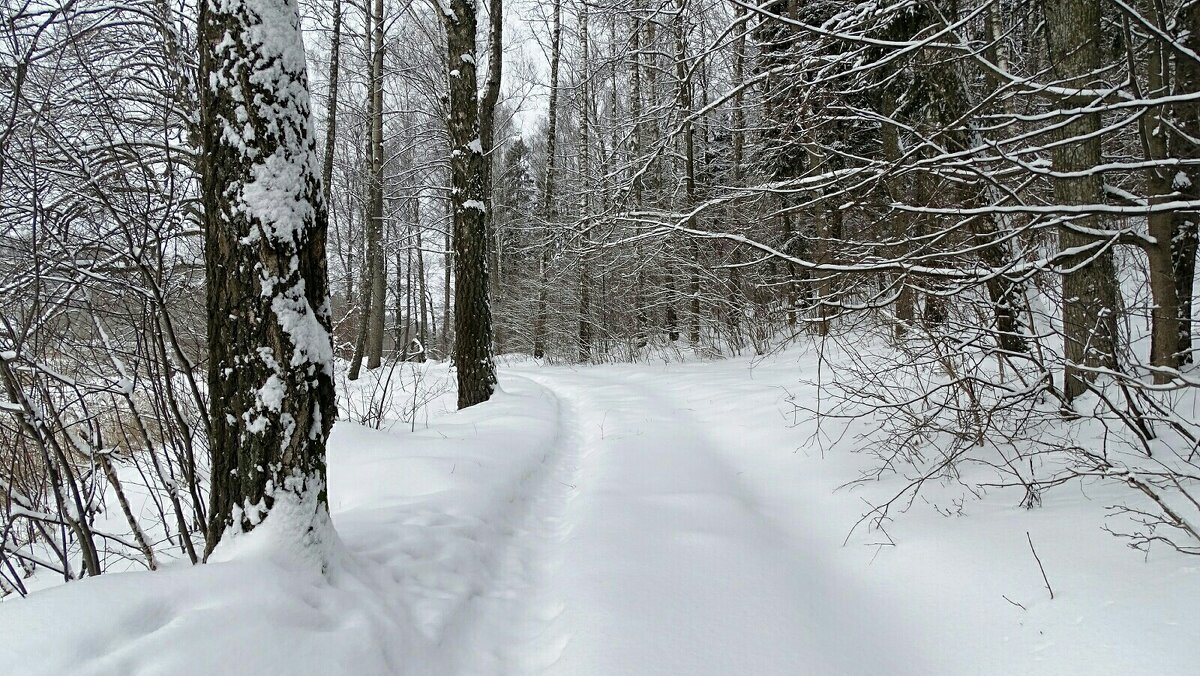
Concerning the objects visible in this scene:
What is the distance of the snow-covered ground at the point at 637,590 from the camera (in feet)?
5.52

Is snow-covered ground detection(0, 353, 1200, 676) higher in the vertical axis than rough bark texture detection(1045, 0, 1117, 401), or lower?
lower

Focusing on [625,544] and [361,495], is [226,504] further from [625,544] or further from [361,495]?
[625,544]

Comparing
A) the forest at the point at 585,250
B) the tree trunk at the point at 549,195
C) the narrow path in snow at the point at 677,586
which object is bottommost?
the narrow path in snow at the point at 677,586

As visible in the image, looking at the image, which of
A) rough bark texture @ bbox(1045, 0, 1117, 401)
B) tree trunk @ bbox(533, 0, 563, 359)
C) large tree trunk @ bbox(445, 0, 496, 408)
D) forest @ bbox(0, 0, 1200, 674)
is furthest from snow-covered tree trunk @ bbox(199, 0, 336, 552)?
tree trunk @ bbox(533, 0, 563, 359)

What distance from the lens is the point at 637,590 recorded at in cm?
260

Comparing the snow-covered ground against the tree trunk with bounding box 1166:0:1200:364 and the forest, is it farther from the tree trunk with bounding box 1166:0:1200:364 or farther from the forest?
the tree trunk with bounding box 1166:0:1200:364

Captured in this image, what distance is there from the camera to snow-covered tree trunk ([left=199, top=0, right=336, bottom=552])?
2121 mm

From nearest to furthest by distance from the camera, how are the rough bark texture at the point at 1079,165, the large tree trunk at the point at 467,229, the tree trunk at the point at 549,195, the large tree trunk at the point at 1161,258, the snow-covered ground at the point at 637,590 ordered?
the snow-covered ground at the point at 637,590
the large tree trunk at the point at 1161,258
the rough bark texture at the point at 1079,165
the large tree trunk at the point at 467,229
the tree trunk at the point at 549,195

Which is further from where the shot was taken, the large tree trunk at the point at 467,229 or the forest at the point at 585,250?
the large tree trunk at the point at 467,229

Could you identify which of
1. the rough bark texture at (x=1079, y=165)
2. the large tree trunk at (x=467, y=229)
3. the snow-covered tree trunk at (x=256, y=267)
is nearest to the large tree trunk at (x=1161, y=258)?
the rough bark texture at (x=1079, y=165)

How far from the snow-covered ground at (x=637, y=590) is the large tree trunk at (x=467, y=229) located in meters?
2.75

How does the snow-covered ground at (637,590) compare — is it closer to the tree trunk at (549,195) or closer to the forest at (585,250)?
the forest at (585,250)

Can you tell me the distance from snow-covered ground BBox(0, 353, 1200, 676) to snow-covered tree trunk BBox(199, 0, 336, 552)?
259mm

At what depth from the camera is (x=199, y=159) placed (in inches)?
87.2
